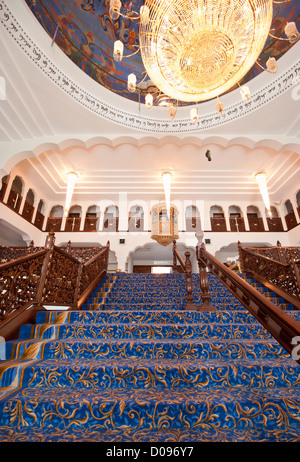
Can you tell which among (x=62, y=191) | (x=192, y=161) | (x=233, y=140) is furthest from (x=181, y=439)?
(x=62, y=191)

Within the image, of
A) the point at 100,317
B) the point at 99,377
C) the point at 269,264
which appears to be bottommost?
the point at 99,377

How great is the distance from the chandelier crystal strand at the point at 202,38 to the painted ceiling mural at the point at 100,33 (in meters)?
2.36

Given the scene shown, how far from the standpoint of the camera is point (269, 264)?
5.28m

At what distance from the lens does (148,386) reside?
5.31 feet

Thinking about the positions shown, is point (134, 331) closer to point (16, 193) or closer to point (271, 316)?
point (271, 316)

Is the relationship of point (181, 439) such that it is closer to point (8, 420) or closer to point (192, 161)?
point (8, 420)

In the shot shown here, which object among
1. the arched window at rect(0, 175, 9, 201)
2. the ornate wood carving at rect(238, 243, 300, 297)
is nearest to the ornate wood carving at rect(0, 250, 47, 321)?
the ornate wood carving at rect(238, 243, 300, 297)

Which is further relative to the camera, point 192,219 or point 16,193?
point 192,219

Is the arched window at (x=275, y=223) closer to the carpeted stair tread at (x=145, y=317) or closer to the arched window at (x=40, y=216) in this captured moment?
the carpeted stair tread at (x=145, y=317)

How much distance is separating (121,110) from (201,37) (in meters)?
4.83

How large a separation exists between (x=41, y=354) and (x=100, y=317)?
0.88 meters

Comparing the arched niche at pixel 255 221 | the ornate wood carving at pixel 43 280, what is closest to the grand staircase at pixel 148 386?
the ornate wood carving at pixel 43 280

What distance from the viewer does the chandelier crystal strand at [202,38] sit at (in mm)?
3387

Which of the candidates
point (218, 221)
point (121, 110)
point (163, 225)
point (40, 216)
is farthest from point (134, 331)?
point (40, 216)
